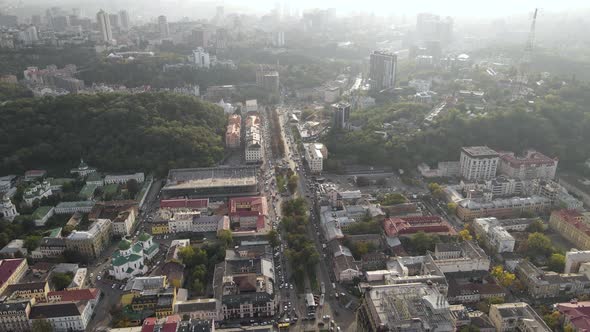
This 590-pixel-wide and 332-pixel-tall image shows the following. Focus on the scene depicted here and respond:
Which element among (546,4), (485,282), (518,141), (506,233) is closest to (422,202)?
(506,233)

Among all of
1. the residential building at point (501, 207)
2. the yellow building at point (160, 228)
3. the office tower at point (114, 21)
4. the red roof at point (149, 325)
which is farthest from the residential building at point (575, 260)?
the office tower at point (114, 21)

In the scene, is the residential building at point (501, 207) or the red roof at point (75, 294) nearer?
the red roof at point (75, 294)

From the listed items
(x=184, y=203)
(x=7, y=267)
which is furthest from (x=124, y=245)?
(x=184, y=203)

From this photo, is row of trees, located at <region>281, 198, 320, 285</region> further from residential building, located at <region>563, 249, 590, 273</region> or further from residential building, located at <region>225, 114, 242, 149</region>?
residential building, located at <region>225, 114, 242, 149</region>

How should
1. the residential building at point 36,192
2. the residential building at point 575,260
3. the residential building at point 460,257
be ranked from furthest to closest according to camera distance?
the residential building at point 36,192 → the residential building at point 575,260 → the residential building at point 460,257

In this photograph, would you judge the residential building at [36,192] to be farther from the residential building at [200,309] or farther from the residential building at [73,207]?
the residential building at [200,309]

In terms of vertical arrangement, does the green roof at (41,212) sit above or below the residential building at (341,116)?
below

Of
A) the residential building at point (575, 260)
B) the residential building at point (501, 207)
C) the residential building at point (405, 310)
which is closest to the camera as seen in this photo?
the residential building at point (405, 310)

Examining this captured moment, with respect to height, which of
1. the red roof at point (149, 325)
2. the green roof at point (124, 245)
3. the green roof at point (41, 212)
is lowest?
the green roof at point (41, 212)

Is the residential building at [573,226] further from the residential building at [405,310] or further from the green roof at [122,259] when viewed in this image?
the green roof at [122,259]
